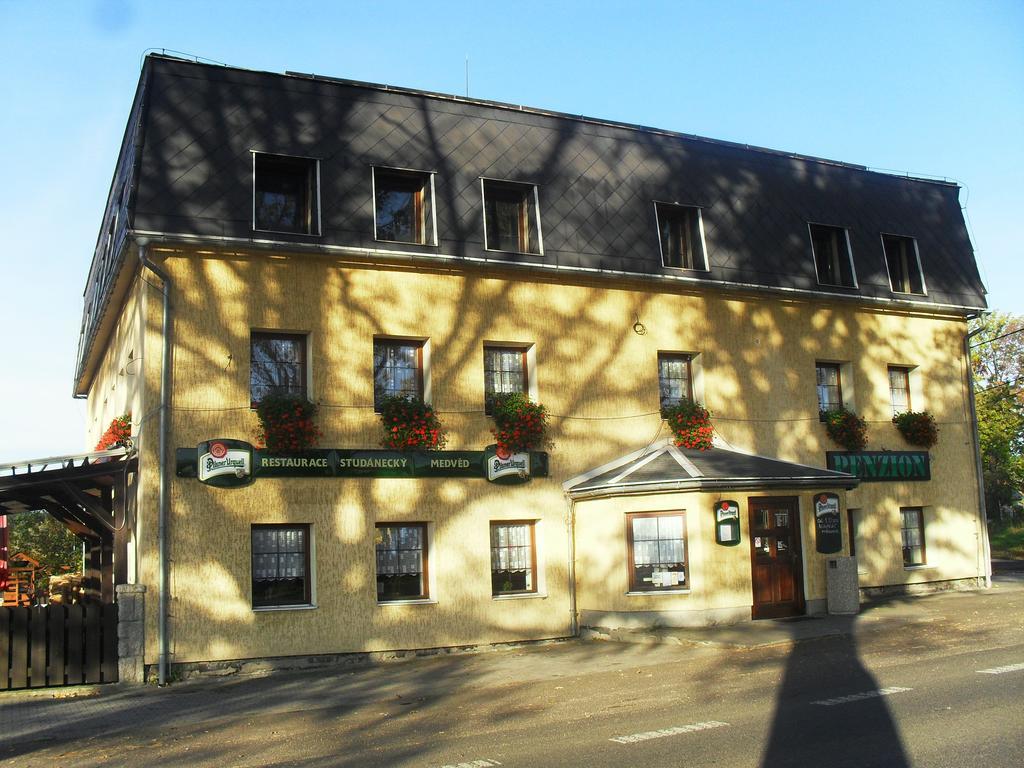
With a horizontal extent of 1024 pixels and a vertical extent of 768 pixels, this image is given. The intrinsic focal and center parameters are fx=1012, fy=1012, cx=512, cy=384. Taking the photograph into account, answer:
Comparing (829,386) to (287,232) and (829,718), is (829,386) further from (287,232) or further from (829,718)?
(829,718)

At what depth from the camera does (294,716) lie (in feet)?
38.3

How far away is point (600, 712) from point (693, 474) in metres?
6.90

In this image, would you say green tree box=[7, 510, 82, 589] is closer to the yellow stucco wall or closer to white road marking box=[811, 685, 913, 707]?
the yellow stucco wall

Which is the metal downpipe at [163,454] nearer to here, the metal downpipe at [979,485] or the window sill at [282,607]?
the window sill at [282,607]

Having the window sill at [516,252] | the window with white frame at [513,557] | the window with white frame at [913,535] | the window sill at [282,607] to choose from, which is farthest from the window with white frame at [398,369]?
the window with white frame at [913,535]

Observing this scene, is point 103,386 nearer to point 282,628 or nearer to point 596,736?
point 282,628

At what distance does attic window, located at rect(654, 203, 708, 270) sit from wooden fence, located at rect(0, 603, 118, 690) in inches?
460

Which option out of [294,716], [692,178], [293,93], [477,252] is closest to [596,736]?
[294,716]

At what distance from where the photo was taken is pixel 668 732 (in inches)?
359

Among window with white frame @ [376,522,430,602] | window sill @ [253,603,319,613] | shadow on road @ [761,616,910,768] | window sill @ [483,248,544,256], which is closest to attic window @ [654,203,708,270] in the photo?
window sill @ [483,248,544,256]

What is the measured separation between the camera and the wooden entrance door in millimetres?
17797

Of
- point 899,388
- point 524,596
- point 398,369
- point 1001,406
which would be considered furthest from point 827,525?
point 1001,406

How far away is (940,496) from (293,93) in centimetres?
1570

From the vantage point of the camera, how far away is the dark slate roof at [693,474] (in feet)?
55.4
